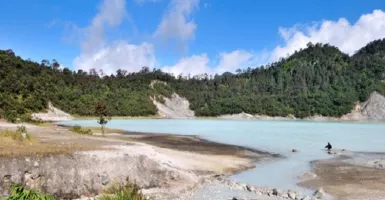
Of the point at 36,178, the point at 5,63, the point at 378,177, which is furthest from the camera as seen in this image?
the point at 5,63

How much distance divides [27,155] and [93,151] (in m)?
4.64

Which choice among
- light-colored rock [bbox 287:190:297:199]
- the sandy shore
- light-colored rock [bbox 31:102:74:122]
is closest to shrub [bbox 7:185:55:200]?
the sandy shore

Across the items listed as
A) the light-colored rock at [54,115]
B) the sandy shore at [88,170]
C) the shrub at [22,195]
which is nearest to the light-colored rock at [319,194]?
the sandy shore at [88,170]

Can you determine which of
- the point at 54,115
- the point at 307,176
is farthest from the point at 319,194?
the point at 54,115

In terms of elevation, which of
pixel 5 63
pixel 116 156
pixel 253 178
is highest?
pixel 5 63

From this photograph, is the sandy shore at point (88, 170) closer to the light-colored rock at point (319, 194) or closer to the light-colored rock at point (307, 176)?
the light-colored rock at point (307, 176)

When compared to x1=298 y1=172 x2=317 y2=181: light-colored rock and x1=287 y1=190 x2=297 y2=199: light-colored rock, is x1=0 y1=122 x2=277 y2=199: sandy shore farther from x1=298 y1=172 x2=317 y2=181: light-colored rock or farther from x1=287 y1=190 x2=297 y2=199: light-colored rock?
x1=298 y1=172 x2=317 y2=181: light-colored rock

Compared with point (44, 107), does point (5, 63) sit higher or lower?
higher

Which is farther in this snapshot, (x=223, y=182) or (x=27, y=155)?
(x=223, y=182)

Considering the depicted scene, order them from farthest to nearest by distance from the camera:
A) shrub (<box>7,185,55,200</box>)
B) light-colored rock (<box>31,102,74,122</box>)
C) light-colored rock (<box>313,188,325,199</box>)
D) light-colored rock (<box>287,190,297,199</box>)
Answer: light-colored rock (<box>31,102,74,122</box>)
light-colored rock (<box>313,188,325,199</box>)
light-colored rock (<box>287,190,297,199</box>)
shrub (<box>7,185,55,200</box>)

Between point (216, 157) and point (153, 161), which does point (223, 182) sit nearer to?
point (153, 161)

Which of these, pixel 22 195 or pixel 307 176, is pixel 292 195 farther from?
pixel 22 195

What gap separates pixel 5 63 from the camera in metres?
148

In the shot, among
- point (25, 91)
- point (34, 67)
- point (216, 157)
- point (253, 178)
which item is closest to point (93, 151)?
point (253, 178)
